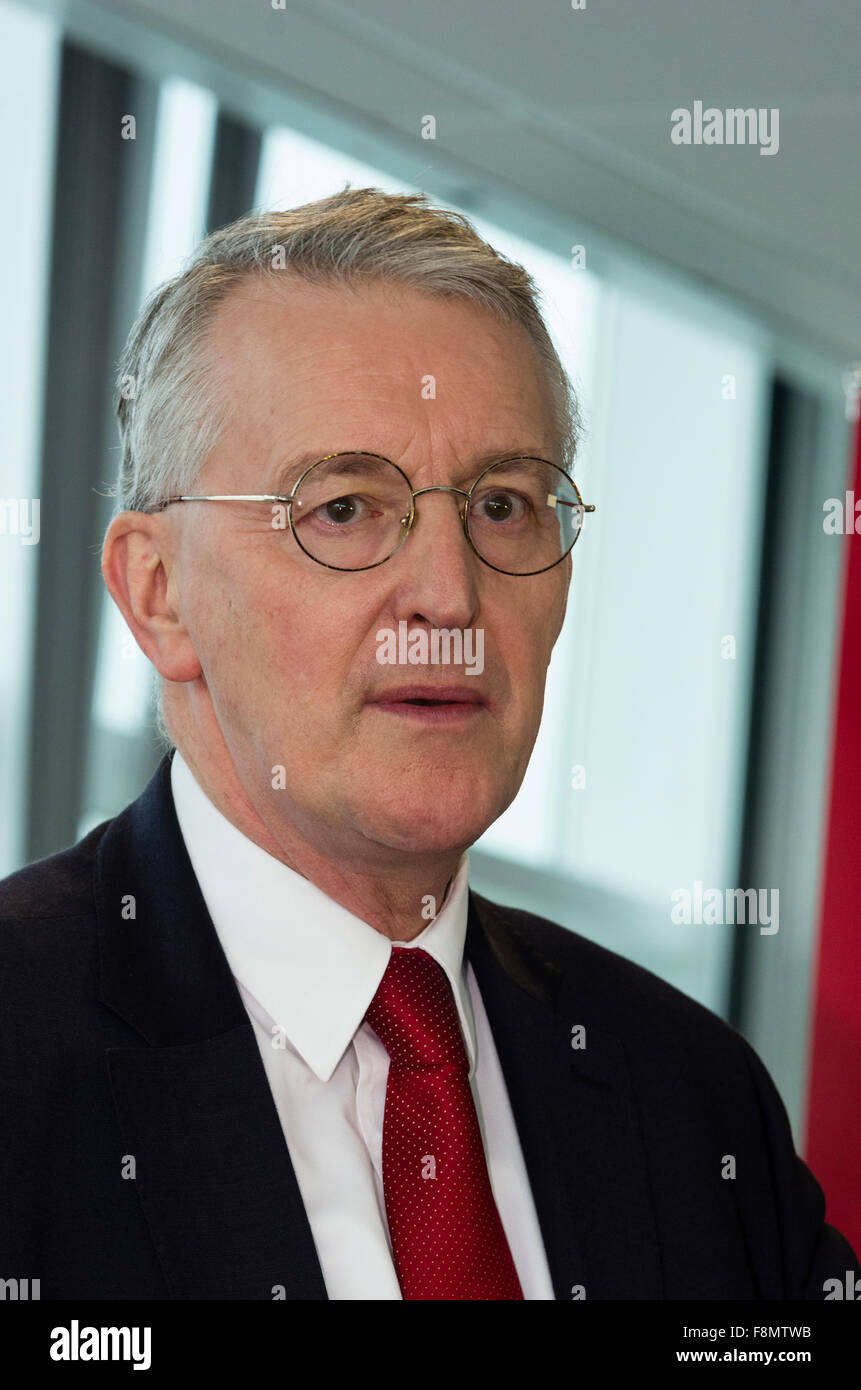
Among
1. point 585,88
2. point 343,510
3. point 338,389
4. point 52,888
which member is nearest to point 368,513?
point 343,510

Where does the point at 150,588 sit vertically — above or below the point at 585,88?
below

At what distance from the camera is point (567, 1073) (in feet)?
6.33

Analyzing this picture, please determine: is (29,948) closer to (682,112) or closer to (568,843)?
(682,112)

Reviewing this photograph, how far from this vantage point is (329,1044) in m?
1.74

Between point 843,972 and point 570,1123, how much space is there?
2620mm

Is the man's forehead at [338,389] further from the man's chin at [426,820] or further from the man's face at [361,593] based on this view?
the man's chin at [426,820]

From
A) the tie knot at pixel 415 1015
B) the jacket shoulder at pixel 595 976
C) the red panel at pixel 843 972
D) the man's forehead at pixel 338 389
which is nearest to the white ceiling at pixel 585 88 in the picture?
the red panel at pixel 843 972

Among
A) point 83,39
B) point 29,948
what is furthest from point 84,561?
point 29,948

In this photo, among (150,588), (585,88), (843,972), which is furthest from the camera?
(843,972)

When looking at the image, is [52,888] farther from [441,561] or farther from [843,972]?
[843,972]

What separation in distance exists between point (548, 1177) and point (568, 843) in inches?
162

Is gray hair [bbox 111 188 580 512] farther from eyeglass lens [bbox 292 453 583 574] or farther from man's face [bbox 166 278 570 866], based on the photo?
eyeglass lens [bbox 292 453 583 574]

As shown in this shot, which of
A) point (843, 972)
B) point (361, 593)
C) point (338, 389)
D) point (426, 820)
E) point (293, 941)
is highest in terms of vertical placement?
point (338, 389)

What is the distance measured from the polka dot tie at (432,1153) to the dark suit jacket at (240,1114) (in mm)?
115
